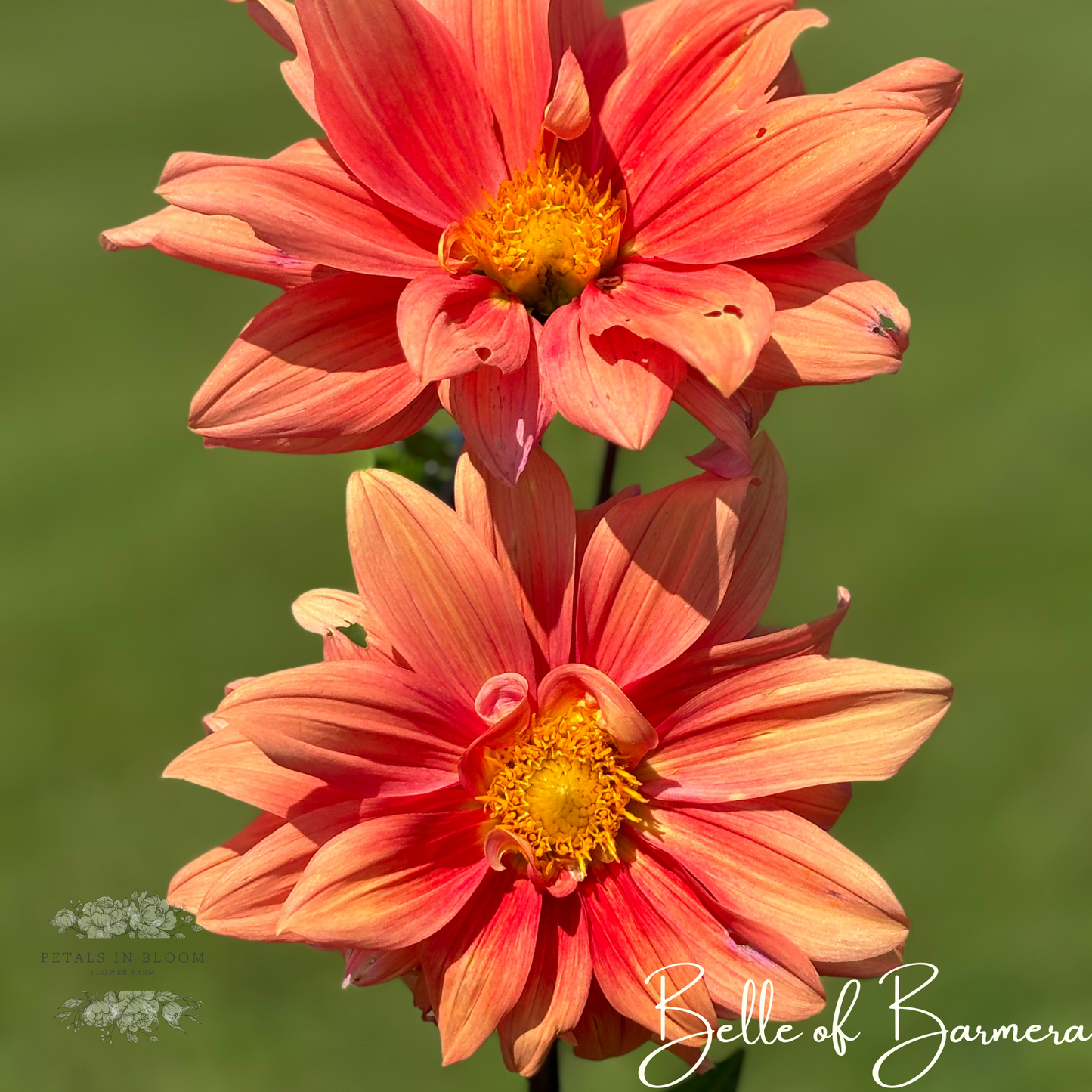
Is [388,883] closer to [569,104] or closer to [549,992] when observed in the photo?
[549,992]

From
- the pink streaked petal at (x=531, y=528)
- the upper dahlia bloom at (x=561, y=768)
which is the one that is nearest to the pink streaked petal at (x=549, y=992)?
the upper dahlia bloom at (x=561, y=768)

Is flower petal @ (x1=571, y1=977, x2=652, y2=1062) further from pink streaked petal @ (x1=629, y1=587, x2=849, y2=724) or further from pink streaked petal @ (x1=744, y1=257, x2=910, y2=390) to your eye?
pink streaked petal @ (x1=744, y1=257, x2=910, y2=390)

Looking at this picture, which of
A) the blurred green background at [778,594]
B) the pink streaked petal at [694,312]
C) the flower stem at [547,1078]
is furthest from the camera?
the blurred green background at [778,594]

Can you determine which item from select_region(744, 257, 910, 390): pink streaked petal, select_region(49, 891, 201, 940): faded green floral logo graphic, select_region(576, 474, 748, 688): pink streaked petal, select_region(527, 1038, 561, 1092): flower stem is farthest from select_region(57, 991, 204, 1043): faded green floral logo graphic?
select_region(744, 257, 910, 390): pink streaked petal

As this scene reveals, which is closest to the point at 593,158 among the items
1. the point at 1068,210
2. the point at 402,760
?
the point at 402,760

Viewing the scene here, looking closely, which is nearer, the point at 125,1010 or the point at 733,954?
the point at 733,954

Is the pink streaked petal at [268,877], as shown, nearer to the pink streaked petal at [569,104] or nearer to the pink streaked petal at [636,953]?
A: the pink streaked petal at [636,953]

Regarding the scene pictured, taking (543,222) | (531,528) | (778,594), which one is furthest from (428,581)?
(778,594)
